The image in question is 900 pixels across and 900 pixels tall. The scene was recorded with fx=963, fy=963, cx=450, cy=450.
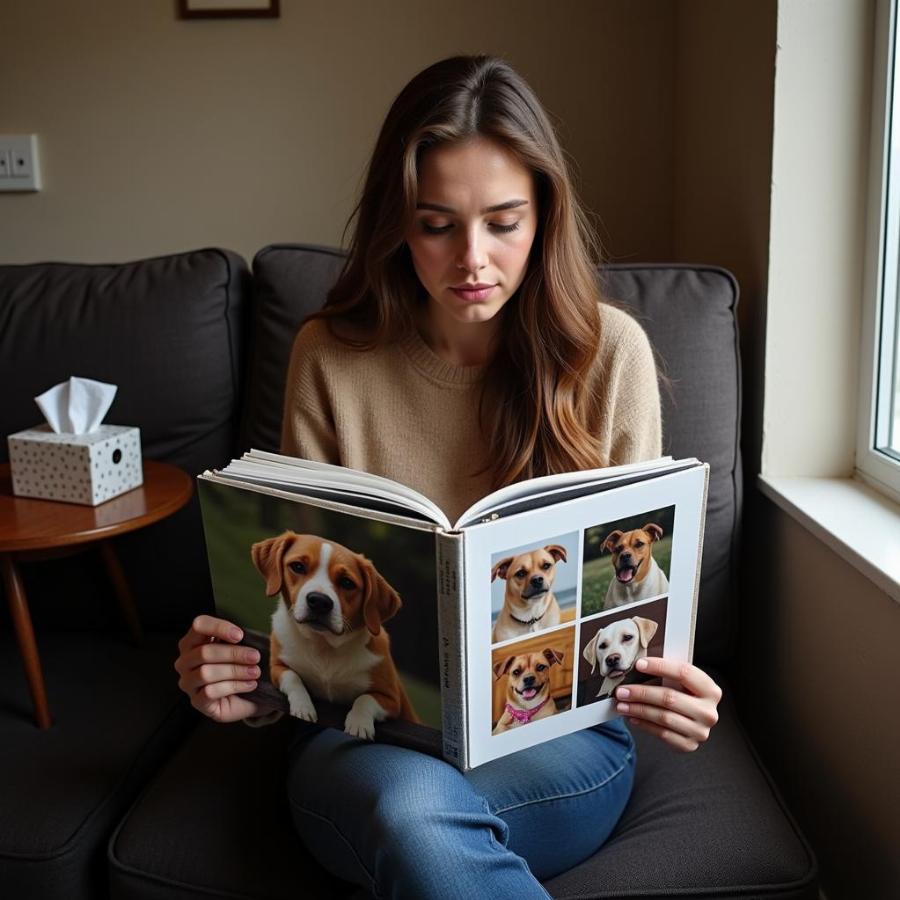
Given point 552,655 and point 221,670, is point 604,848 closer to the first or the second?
point 552,655

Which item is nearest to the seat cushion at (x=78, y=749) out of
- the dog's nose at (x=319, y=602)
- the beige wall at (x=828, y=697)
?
the dog's nose at (x=319, y=602)

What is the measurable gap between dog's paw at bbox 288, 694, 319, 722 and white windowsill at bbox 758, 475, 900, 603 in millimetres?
585

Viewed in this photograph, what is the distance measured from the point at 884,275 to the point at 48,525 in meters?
1.13

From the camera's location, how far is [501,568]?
792mm

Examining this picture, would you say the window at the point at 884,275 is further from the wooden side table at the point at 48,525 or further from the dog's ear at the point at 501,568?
the wooden side table at the point at 48,525

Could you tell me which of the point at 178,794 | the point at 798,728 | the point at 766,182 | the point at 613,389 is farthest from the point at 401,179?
the point at 798,728

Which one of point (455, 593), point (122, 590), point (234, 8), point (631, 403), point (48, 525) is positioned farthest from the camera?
point (234, 8)

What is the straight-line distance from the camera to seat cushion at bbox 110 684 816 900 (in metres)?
0.96

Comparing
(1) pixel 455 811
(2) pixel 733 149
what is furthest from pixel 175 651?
(2) pixel 733 149

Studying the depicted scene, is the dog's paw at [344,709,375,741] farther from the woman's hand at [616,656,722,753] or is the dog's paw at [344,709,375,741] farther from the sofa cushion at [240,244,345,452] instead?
the sofa cushion at [240,244,345,452]

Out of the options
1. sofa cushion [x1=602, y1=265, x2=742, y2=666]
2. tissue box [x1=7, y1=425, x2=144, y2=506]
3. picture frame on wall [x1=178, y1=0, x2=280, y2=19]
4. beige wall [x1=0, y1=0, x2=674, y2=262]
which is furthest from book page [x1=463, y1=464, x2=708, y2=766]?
picture frame on wall [x1=178, y1=0, x2=280, y2=19]

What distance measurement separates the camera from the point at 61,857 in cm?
104

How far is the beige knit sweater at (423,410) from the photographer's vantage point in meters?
1.16

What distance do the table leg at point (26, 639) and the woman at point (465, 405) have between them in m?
0.40
